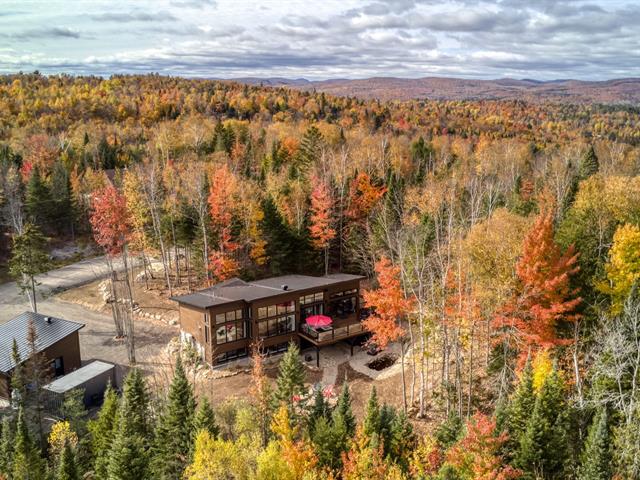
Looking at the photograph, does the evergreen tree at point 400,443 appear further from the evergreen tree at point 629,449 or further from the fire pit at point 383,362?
the fire pit at point 383,362

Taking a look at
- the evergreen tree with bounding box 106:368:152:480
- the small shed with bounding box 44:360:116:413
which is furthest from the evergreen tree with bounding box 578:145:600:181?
the evergreen tree with bounding box 106:368:152:480

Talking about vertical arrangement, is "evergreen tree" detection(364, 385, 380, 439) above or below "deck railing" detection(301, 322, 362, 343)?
above

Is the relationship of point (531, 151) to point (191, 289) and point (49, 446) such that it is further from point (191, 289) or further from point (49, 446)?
point (49, 446)

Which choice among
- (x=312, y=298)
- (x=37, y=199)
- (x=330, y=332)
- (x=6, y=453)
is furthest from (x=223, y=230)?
(x=37, y=199)

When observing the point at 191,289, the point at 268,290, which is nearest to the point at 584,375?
the point at 268,290

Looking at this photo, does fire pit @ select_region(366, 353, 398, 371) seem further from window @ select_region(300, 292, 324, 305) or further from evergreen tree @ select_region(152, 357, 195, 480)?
evergreen tree @ select_region(152, 357, 195, 480)

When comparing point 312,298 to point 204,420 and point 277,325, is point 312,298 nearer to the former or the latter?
point 277,325
